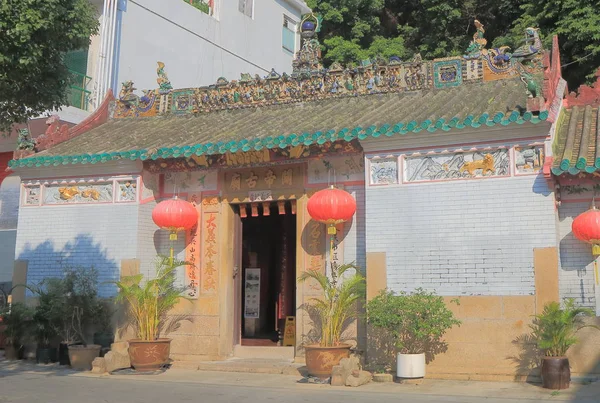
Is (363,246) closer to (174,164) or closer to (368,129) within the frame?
(368,129)

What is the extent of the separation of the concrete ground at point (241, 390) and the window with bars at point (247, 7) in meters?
13.2

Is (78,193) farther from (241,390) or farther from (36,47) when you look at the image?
(241,390)

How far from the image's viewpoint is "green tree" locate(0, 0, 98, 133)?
646cm

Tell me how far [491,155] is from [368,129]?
1.57 meters

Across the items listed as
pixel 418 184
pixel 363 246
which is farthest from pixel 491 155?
pixel 363 246

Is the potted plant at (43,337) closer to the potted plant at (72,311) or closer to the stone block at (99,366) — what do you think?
the potted plant at (72,311)

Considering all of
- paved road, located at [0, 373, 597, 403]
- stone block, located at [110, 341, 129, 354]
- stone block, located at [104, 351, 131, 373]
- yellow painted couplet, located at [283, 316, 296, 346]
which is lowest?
paved road, located at [0, 373, 597, 403]

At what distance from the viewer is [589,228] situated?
754 cm

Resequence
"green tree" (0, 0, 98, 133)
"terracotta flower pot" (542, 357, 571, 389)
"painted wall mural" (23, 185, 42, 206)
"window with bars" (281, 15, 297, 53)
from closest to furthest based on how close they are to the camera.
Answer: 1. "green tree" (0, 0, 98, 133)
2. "terracotta flower pot" (542, 357, 571, 389)
3. "painted wall mural" (23, 185, 42, 206)
4. "window with bars" (281, 15, 297, 53)

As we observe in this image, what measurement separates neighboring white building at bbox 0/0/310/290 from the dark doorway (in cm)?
414

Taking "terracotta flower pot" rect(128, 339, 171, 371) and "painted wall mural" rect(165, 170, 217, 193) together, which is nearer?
"terracotta flower pot" rect(128, 339, 171, 371)

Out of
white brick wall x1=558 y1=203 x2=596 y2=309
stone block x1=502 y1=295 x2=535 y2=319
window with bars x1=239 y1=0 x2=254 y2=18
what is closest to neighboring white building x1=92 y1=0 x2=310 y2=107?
window with bars x1=239 y1=0 x2=254 y2=18

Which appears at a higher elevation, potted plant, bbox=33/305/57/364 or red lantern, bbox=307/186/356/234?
red lantern, bbox=307/186/356/234

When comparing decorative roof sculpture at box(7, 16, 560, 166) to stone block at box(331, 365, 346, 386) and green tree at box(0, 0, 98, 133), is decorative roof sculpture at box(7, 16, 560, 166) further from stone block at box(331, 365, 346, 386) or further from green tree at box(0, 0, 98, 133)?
stone block at box(331, 365, 346, 386)
